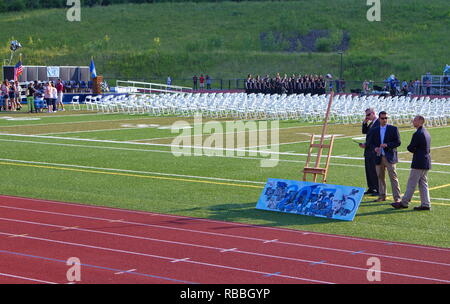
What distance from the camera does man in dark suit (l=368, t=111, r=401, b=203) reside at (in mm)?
15102

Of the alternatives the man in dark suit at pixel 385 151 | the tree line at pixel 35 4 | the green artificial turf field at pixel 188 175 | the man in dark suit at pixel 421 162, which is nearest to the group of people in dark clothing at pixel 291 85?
the green artificial turf field at pixel 188 175

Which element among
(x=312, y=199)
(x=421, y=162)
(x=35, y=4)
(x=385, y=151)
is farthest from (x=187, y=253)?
(x=35, y=4)

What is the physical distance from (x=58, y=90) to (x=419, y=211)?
33338 mm

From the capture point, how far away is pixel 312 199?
14.3 meters

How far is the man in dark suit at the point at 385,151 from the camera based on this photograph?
15.1m

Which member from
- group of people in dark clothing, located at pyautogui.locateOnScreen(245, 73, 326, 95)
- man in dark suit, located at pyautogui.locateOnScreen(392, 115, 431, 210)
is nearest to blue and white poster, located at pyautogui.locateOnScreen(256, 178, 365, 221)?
man in dark suit, located at pyautogui.locateOnScreen(392, 115, 431, 210)

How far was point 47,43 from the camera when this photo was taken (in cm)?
8819

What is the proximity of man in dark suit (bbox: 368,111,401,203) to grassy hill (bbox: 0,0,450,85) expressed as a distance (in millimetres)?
56070

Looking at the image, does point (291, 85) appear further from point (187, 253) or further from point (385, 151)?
point (187, 253)

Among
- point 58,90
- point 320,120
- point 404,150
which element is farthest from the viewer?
point 58,90

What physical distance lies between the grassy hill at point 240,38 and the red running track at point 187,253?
59.8 m

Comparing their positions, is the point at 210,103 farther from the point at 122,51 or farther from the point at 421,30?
the point at 421,30

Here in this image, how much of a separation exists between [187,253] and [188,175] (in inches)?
310
